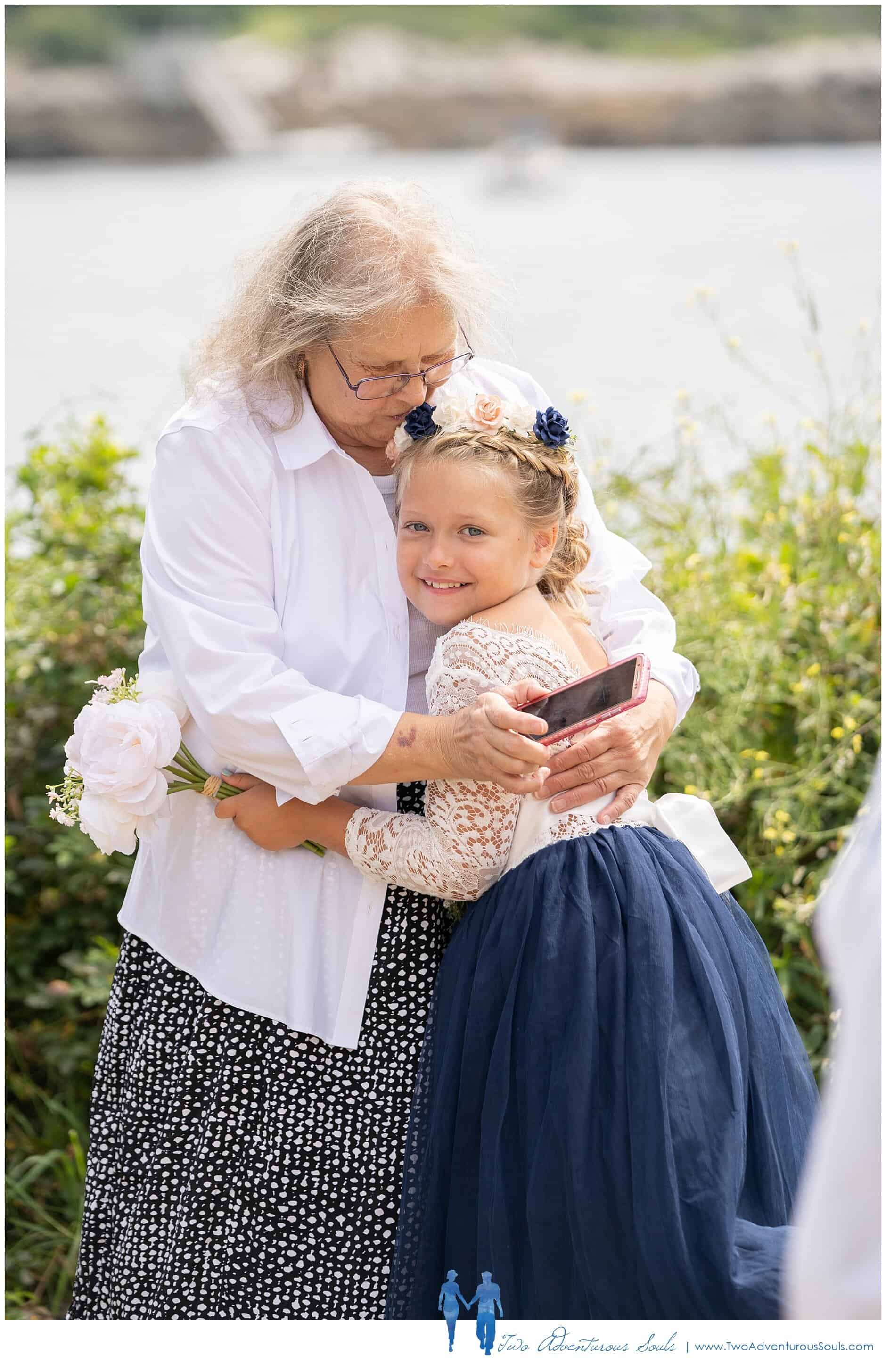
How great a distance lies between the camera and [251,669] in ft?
5.65

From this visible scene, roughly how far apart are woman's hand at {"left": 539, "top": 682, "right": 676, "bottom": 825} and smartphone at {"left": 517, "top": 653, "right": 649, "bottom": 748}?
3.4 inches

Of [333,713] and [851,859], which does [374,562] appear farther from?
[851,859]

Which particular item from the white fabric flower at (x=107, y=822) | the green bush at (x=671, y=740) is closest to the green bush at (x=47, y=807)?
the green bush at (x=671, y=740)

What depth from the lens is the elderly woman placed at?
177 cm

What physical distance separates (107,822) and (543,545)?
30.7 inches

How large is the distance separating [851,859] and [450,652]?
94 centimetres

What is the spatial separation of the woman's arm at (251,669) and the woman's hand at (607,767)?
0.11 metres

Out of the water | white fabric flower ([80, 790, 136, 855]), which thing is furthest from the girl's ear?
the water

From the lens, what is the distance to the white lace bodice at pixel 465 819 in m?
1.74

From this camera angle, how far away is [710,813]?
1979 mm

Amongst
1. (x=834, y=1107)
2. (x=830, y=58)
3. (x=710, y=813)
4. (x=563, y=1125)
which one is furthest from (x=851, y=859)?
(x=830, y=58)

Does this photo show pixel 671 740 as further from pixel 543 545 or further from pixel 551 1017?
pixel 551 1017

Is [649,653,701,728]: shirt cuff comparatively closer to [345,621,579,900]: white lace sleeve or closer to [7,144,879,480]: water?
[345,621,579,900]: white lace sleeve

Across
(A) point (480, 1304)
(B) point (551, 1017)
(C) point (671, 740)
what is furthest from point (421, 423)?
(C) point (671, 740)
